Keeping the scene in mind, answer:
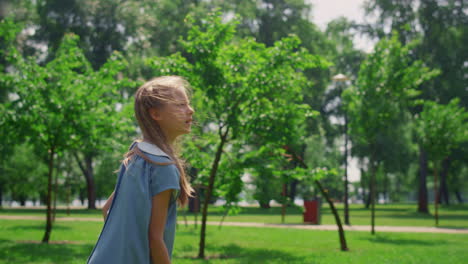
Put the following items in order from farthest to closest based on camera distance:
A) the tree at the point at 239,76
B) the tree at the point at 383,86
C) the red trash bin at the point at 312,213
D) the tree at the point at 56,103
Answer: the red trash bin at the point at 312,213
the tree at the point at 383,86
the tree at the point at 56,103
the tree at the point at 239,76

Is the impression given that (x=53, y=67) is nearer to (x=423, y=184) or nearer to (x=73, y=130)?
(x=73, y=130)

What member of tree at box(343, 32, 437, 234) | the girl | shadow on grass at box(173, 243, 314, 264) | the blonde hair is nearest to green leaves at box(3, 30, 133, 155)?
shadow on grass at box(173, 243, 314, 264)

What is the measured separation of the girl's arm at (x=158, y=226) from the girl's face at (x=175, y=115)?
0.35 metres

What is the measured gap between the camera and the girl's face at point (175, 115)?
2133 mm

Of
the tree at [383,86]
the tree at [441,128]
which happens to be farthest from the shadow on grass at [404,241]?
the tree at [441,128]

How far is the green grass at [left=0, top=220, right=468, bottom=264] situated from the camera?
9977mm

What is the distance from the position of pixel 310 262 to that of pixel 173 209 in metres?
8.21

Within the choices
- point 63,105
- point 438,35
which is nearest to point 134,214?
point 63,105

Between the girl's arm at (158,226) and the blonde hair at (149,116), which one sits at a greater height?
the blonde hair at (149,116)

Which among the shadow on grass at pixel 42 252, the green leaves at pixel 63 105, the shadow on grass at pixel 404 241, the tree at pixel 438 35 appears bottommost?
the shadow on grass at pixel 404 241

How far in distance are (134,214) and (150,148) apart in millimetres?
287

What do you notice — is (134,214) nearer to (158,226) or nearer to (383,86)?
(158,226)

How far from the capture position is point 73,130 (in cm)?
1226

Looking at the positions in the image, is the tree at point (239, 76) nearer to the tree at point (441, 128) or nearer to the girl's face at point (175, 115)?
the girl's face at point (175, 115)
